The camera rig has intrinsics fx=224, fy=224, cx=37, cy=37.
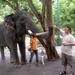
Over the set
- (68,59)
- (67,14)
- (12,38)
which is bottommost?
(68,59)

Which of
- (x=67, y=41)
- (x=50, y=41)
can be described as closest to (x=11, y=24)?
(x=50, y=41)

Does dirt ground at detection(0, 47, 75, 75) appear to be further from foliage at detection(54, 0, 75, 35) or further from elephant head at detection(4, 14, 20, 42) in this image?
foliage at detection(54, 0, 75, 35)

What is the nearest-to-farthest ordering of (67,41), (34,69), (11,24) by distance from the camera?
(67,41) < (34,69) < (11,24)

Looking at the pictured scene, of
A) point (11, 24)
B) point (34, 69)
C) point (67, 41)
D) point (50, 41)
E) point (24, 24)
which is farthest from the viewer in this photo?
point (50, 41)

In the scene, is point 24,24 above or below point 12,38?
above

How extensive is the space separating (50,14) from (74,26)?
7063mm

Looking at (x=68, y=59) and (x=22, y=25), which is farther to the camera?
(x=22, y=25)

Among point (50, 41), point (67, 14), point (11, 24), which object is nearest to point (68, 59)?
point (11, 24)

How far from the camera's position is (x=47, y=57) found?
10.5 metres

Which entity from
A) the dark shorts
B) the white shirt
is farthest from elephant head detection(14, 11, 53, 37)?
the dark shorts

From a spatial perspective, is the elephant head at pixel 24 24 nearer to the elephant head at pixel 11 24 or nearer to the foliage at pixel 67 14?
the elephant head at pixel 11 24

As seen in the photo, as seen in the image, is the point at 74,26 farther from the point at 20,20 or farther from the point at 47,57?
the point at 20,20

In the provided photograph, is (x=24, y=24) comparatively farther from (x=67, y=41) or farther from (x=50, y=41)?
(x=50, y=41)

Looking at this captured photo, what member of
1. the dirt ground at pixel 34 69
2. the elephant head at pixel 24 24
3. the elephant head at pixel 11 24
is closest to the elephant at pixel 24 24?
the elephant head at pixel 24 24
